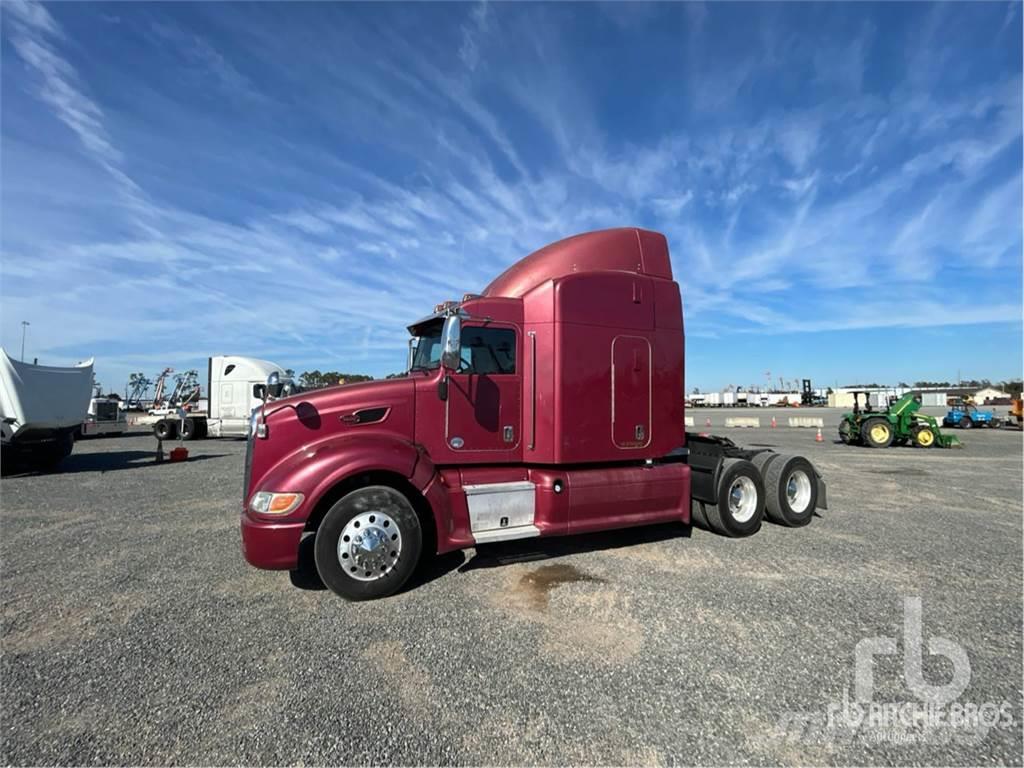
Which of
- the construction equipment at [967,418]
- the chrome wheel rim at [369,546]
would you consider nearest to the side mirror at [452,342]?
the chrome wheel rim at [369,546]

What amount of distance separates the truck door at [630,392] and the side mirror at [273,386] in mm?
3639

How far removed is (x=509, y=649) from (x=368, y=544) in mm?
1525

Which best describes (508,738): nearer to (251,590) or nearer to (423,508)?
(423,508)

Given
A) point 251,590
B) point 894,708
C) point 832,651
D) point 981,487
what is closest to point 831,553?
point 832,651

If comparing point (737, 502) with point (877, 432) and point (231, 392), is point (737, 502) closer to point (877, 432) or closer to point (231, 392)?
point (877, 432)

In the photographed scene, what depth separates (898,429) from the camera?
1841 cm

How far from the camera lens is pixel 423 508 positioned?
466 centimetres

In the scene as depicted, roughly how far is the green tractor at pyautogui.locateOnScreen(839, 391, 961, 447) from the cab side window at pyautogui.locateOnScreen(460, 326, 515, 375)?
18.5m

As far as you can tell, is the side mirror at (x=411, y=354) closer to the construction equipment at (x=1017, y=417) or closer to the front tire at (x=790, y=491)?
the front tire at (x=790, y=491)

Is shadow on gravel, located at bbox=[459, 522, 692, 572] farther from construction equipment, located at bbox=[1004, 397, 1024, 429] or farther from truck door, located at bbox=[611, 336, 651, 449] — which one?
construction equipment, located at bbox=[1004, 397, 1024, 429]

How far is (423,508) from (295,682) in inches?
72.4

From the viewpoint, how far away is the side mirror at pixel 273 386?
5.42m

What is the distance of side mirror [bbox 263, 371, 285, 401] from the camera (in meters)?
5.42

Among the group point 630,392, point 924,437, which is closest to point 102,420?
point 630,392
